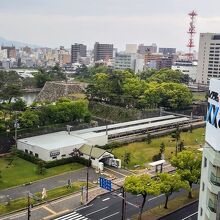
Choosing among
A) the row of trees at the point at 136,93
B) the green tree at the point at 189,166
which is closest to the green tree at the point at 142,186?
the green tree at the point at 189,166

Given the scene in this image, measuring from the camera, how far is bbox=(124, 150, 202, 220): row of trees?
1043 inches

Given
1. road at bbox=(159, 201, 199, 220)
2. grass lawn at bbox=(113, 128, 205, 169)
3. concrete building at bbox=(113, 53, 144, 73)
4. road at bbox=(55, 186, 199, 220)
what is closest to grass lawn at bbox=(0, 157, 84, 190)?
grass lawn at bbox=(113, 128, 205, 169)

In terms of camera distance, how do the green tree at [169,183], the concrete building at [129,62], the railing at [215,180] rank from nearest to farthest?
the railing at [215,180] → the green tree at [169,183] → the concrete building at [129,62]

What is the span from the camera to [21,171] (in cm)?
3669

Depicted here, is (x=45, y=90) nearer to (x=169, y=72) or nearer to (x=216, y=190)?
(x=169, y=72)

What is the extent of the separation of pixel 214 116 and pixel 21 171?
2303 cm

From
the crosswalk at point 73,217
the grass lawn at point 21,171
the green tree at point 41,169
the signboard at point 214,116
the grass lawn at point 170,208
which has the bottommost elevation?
the crosswalk at point 73,217

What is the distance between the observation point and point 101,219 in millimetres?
27672

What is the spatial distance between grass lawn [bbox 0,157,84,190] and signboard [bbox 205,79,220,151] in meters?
19.9

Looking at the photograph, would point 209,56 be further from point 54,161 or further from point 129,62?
point 54,161

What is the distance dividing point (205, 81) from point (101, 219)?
330 feet

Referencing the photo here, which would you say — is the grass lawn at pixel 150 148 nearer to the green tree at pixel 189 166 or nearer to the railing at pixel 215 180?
the green tree at pixel 189 166

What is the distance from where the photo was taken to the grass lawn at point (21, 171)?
112 feet

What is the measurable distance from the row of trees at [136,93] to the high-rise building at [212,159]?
4952 centimetres
